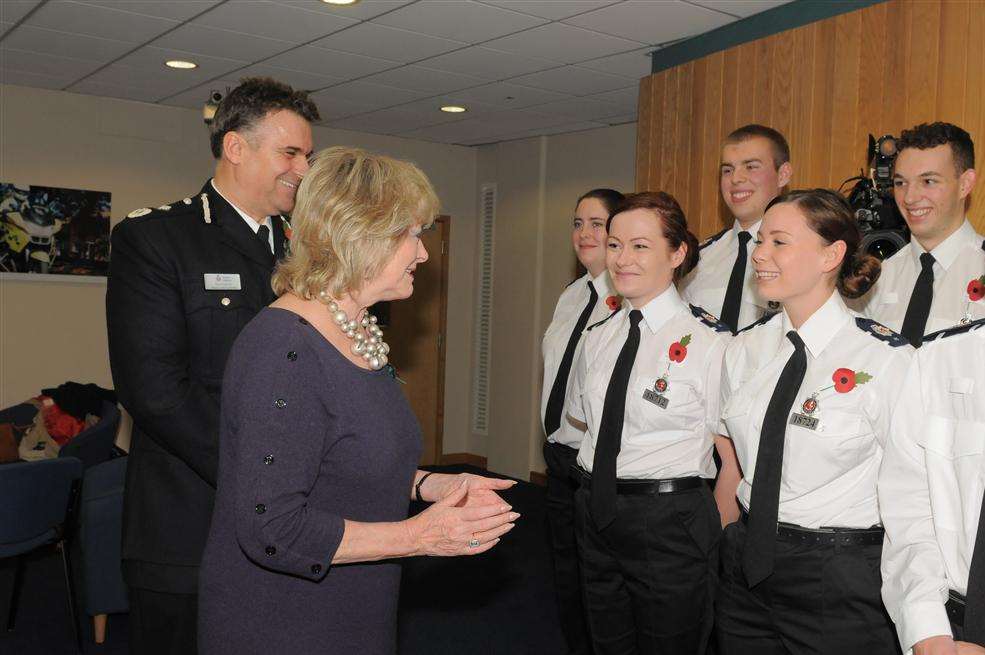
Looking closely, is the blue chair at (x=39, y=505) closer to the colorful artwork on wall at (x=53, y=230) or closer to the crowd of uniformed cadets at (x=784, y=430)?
the crowd of uniformed cadets at (x=784, y=430)

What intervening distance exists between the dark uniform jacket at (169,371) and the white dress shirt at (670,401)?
1.36m

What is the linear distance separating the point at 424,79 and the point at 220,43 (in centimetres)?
145

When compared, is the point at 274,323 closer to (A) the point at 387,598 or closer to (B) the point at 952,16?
(A) the point at 387,598

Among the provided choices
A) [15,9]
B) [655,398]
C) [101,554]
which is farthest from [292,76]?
[655,398]

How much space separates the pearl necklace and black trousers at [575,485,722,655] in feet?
4.55

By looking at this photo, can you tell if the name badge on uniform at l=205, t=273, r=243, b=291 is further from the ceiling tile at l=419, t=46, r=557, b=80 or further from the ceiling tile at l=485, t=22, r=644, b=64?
the ceiling tile at l=419, t=46, r=557, b=80

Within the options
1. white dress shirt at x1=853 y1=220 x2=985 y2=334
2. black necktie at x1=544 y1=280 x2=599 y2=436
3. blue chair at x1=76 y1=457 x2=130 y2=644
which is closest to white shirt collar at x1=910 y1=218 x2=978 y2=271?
white dress shirt at x1=853 y1=220 x2=985 y2=334

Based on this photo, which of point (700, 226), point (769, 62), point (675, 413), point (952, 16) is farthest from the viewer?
point (700, 226)

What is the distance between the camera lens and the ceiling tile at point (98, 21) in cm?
486

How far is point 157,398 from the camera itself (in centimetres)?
199

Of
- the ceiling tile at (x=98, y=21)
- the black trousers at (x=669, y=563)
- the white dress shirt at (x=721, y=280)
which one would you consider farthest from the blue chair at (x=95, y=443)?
the white dress shirt at (x=721, y=280)

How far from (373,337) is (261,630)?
0.59m

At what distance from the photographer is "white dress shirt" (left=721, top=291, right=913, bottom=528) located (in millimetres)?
2275

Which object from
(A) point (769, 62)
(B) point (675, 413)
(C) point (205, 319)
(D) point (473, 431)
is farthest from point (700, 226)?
(D) point (473, 431)
